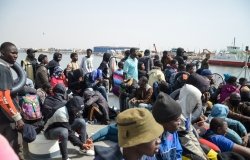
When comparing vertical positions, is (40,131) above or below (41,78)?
below

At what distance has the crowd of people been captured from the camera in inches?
81.1

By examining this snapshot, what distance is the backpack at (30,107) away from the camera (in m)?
4.81

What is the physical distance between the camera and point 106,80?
8.25 meters

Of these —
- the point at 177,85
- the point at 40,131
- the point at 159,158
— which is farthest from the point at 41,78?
the point at 159,158

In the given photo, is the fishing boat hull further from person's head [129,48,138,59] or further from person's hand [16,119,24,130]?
person's hand [16,119,24,130]

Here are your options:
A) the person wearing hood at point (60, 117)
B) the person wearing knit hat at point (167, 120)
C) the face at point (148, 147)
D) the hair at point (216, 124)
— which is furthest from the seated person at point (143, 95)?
the face at point (148, 147)

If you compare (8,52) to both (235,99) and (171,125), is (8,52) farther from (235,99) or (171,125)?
(235,99)

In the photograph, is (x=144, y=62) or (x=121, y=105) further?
(x=144, y=62)

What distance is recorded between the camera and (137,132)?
198 cm

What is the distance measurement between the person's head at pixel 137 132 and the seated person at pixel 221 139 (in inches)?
87.5

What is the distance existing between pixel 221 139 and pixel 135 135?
2.38 m

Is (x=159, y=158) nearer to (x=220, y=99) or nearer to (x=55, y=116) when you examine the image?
(x=55, y=116)

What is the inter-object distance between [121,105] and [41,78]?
207cm

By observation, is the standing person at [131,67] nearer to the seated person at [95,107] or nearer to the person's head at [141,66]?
the person's head at [141,66]
